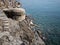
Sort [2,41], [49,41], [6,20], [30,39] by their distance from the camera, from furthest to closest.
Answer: [49,41]
[30,39]
[6,20]
[2,41]

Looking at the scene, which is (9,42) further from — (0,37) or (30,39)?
(30,39)

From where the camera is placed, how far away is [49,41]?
4894 cm

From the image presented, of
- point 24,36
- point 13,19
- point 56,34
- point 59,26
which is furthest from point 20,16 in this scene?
point 59,26

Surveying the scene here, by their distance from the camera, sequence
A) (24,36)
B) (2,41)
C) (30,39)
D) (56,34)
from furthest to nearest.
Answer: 1. (56,34)
2. (30,39)
3. (24,36)
4. (2,41)

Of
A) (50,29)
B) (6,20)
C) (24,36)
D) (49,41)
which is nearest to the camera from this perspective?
(6,20)

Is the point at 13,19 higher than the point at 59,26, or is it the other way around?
the point at 13,19

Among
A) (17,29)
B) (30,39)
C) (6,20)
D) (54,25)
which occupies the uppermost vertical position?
(6,20)

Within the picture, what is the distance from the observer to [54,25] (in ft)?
219

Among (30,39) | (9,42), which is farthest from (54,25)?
(9,42)

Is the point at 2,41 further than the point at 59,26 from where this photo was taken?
No

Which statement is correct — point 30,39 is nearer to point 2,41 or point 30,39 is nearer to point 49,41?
point 2,41

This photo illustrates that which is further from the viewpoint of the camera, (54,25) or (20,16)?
(54,25)

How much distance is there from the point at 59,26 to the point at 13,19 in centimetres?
4973

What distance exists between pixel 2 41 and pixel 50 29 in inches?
1945
